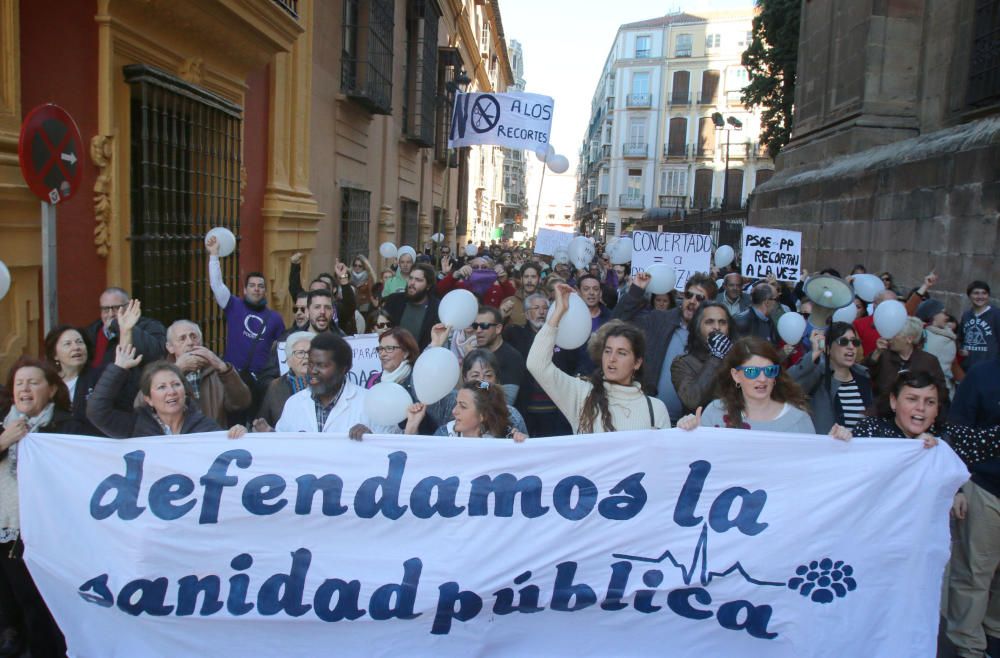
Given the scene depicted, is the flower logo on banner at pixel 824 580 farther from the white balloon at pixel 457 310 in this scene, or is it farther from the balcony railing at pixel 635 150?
the balcony railing at pixel 635 150

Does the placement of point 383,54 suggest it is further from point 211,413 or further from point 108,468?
point 108,468

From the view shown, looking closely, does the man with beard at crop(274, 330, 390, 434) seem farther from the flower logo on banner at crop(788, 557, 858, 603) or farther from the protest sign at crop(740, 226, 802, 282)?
the protest sign at crop(740, 226, 802, 282)

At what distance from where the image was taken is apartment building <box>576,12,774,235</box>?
2020 inches

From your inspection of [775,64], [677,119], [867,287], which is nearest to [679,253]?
[867,287]

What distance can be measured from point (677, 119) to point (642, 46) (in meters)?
6.48

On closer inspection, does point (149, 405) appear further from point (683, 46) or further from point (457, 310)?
point (683, 46)

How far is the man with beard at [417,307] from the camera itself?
6195 millimetres

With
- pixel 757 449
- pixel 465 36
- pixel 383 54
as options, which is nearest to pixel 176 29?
pixel 757 449

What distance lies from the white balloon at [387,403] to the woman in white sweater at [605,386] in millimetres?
594

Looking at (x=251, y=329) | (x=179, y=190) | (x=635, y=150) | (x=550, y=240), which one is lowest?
(x=251, y=329)

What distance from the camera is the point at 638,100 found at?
55.3m

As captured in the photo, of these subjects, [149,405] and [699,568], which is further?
[149,405]

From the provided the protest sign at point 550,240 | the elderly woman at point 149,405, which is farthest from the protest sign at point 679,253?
the elderly woman at point 149,405

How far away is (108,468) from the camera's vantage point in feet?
10.5
